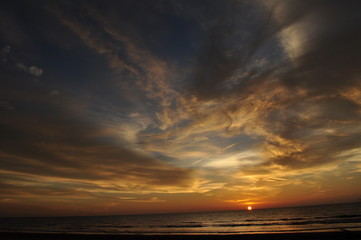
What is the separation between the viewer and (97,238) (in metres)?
33.4

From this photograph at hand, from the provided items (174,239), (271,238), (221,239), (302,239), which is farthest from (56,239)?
(302,239)

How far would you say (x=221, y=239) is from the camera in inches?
1085

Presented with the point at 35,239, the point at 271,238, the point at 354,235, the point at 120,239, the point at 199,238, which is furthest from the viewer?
the point at 35,239

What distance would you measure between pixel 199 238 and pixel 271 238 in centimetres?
947

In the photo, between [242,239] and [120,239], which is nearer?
[242,239]

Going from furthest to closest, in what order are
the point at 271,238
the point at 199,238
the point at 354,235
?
the point at 199,238 < the point at 271,238 < the point at 354,235

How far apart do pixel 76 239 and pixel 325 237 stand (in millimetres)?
34589

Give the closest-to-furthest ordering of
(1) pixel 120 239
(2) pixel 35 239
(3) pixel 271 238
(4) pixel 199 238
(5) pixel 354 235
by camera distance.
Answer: (5) pixel 354 235
(3) pixel 271 238
(4) pixel 199 238
(1) pixel 120 239
(2) pixel 35 239

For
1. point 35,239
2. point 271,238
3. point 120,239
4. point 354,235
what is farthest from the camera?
point 35,239

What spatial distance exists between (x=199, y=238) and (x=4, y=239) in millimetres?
31329

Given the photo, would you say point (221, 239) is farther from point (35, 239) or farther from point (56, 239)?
point (35, 239)

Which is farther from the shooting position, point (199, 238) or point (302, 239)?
point (199, 238)

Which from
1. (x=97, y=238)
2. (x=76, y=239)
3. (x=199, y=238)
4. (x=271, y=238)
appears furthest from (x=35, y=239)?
(x=271, y=238)

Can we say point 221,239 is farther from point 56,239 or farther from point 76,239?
point 56,239
